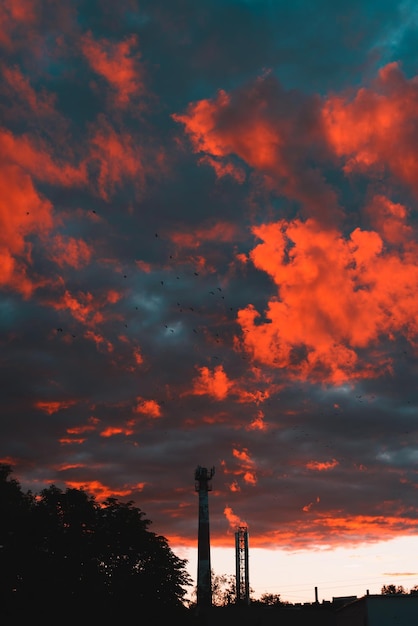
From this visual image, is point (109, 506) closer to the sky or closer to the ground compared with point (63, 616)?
closer to the sky

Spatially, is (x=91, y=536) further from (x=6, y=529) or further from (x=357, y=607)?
(x=357, y=607)

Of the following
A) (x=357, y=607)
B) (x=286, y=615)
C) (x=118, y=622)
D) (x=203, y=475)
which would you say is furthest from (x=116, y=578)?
(x=203, y=475)

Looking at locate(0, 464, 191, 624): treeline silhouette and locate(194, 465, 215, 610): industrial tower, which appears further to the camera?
locate(194, 465, 215, 610): industrial tower

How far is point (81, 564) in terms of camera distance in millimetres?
52375

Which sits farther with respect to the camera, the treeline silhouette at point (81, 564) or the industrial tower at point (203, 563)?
the industrial tower at point (203, 563)

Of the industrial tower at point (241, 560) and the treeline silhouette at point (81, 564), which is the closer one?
the treeline silhouette at point (81, 564)

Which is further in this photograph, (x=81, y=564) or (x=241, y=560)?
(x=241, y=560)

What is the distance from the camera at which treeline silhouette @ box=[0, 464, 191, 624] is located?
164 feet

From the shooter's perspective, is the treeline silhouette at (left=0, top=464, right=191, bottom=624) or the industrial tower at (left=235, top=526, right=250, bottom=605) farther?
the industrial tower at (left=235, top=526, right=250, bottom=605)

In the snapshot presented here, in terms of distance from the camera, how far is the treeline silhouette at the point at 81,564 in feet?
164

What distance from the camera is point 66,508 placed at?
55844 millimetres

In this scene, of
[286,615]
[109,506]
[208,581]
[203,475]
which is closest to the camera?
[109,506]

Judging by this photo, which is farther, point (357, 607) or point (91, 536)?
point (357, 607)

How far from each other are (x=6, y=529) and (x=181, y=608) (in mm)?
15083
